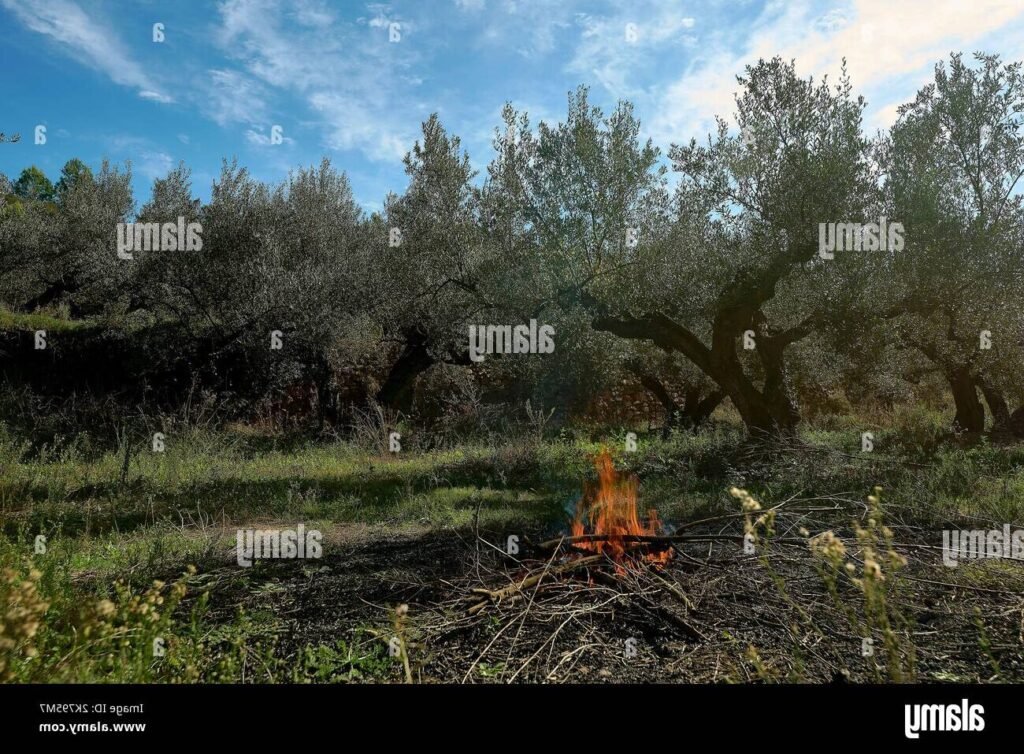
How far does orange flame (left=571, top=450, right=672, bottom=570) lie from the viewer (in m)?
5.01

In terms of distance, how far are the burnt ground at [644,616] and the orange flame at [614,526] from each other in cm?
17

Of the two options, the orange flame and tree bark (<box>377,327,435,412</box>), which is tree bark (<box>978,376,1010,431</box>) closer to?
the orange flame

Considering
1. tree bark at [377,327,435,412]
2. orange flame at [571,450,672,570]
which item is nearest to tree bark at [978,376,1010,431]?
orange flame at [571,450,672,570]

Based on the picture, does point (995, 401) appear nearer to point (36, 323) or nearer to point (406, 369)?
point (406, 369)

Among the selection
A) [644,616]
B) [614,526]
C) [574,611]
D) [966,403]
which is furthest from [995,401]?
[574,611]

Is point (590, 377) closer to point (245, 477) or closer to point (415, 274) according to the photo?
point (415, 274)

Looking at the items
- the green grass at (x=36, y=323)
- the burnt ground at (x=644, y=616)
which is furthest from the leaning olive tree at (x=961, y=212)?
the green grass at (x=36, y=323)

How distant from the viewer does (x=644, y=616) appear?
422cm

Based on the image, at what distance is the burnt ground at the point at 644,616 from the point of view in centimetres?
356

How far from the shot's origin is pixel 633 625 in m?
4.12

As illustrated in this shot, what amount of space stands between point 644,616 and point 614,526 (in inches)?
55.5

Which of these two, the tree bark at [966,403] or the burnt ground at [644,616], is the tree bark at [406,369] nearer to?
the burnt ground at [644,616]

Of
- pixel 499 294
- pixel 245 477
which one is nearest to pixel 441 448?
pixel 499 294

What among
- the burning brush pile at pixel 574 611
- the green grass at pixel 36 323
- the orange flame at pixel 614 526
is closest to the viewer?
the burning brush pile at pixel 574 611
